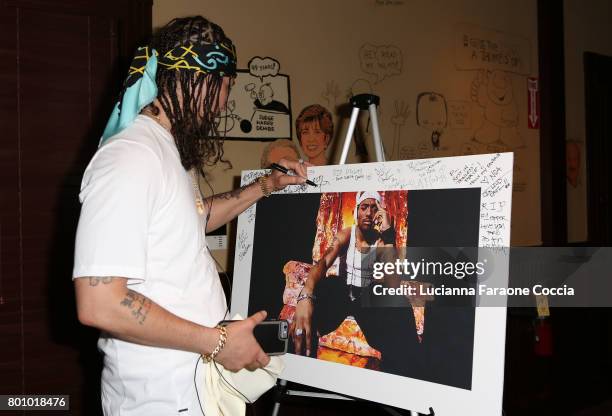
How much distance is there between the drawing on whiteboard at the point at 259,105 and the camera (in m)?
2.65

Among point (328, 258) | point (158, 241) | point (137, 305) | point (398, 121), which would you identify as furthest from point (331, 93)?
point (137, 305)

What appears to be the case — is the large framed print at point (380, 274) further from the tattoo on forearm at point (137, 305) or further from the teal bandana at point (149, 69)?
the tattoo on forearm at point (137, 305)

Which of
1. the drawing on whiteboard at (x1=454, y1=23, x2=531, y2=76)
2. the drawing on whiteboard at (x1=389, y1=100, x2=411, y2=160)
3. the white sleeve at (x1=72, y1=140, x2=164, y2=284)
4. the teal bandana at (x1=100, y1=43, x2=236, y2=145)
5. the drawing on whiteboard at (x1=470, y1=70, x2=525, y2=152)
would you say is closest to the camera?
the white sleeve at (x1=72, y1=140, x2=164, y2=284)

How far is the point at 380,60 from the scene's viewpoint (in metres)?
3.21

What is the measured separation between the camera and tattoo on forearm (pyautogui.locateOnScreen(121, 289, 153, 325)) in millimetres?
1016

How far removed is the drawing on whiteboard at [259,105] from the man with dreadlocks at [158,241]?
1.28 m

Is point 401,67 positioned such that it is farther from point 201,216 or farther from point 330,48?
point 201,216

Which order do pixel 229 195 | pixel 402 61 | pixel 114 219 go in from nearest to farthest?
1. pixel 114 219
2. pixel 229 195
3. pixel 402 61

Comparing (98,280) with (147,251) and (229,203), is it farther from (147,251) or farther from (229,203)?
(229,203)

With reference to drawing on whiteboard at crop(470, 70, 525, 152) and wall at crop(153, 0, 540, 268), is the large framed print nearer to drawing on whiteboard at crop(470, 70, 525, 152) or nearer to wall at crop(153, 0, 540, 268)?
wall at crop(153, 0, 540, 268)

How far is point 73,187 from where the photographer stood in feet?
7.80

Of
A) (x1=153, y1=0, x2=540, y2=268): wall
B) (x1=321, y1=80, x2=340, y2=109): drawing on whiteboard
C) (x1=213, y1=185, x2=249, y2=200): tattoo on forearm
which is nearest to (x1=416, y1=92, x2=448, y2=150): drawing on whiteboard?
(x1=153, y1=0, x2=540, y2=268): wall

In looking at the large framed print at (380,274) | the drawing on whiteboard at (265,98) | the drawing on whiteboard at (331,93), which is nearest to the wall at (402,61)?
the drawing on whiteboard at (331,93)

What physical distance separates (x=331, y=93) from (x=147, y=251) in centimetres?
204
